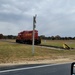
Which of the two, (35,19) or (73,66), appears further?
(35,19)

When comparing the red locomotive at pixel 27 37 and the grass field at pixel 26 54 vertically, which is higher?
the red locomotive at pixel 27 37

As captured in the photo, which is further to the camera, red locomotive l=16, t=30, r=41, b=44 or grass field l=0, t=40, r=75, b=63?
red locomotive l=16, t=30, r=41, b=44

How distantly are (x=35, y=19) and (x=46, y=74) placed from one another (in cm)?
1513

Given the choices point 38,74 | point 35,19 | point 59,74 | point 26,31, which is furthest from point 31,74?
point 26,31

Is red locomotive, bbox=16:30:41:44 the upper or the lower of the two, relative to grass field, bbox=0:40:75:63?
upper

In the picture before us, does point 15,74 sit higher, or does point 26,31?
point 26,31

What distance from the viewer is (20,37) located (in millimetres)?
62719

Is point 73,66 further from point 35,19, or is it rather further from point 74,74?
point 35,19

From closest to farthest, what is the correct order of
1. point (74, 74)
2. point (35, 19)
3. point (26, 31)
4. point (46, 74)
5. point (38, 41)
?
point (74, 74) < point (46, 74) < point (35, 19) < point (38, 41) < point (26, 31)

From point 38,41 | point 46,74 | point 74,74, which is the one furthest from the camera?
point 38,41

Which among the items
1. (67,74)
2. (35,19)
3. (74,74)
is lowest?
(67,74)

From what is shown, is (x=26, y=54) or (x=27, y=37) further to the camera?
(x=27, y=37)

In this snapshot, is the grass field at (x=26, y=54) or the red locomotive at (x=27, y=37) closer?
the grass field at (x=26, y=54)

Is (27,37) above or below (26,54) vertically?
above
